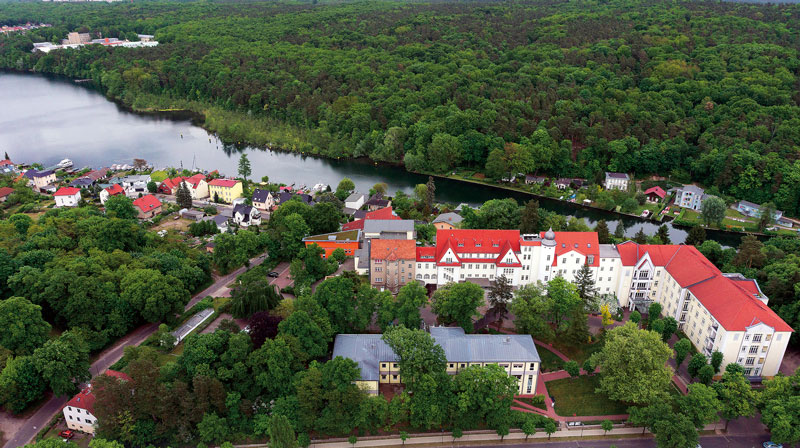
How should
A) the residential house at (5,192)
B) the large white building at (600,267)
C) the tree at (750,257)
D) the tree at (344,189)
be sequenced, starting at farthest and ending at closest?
the tree at (344,189)
the residential house at (5,192)
the tree at (750,257)
the large white building at (600,267)

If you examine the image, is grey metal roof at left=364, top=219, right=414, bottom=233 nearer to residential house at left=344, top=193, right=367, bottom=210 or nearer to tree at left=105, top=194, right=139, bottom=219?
residential house at left=344, top=193, right=367, bottom=210

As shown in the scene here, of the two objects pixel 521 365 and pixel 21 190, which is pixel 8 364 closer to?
pixel 521 365

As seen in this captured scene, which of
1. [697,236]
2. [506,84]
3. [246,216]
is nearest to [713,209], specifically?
[697,236]

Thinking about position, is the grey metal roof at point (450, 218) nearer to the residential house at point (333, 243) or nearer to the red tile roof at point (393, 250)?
the residential house at point (333, 243)

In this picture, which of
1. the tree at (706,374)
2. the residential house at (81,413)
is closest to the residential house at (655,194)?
the tree at (706,374)

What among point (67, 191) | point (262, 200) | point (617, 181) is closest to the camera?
point (262, 200)

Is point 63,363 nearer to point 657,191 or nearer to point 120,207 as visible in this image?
point 120,207

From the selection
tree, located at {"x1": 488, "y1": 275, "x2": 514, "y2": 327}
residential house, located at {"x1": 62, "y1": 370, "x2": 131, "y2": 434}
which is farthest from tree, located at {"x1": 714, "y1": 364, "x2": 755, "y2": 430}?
residential house, located at {"x1": 62, "y1": 370, "x2": 131, "y2": 434}

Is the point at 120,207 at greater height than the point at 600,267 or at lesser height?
lesser
